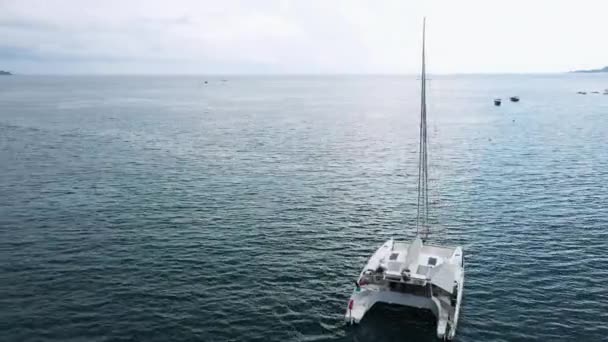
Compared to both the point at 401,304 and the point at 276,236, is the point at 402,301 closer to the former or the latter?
the point at 401,304

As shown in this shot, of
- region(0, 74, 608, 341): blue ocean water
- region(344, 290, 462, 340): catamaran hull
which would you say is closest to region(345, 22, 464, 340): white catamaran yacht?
region(344, 290, 462, 340): catamaran hull

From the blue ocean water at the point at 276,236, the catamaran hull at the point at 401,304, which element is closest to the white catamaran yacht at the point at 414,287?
the catamaran hull at the point at 401,304

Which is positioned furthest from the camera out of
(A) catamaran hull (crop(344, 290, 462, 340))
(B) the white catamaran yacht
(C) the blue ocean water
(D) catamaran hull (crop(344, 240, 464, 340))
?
(C) the blue ocean water

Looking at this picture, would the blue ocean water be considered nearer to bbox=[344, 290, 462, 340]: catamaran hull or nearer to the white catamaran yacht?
bbox=[344, 290, 462, 340]: catamaran hull

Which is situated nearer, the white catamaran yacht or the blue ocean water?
the white catamaran yacht

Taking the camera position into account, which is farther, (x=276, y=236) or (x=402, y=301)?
(x=276, y=236)

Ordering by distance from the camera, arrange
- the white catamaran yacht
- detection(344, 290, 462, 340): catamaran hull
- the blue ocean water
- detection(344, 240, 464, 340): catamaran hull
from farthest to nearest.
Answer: the blue ocean water, the white catamaran yacht, detection(344, 240, 464, 340): catamaran hull, detection(344, 290, 462, 340): catamaran hull

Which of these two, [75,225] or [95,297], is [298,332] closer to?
[95,297]

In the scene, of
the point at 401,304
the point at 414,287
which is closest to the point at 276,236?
the point at 401,304

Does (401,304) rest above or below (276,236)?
below
